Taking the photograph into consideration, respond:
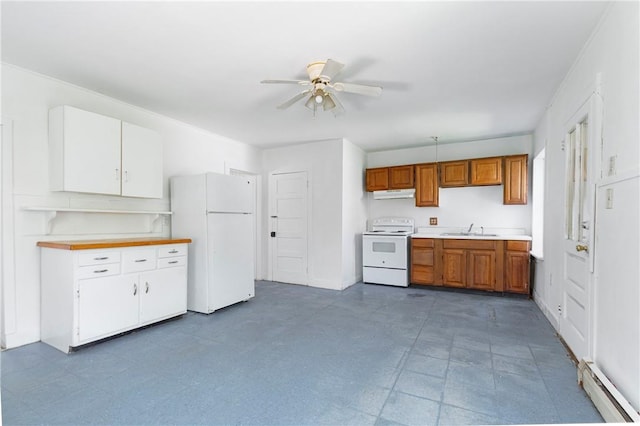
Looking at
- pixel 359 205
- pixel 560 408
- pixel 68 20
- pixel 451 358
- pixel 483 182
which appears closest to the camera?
pixel 560 408

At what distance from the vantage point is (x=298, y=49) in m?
2.44

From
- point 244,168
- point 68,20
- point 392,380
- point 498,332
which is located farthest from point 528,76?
point 244,168

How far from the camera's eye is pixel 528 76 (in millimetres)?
2873

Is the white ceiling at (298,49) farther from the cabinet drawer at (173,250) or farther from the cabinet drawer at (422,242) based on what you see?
the cabinet drawer at (422,242)

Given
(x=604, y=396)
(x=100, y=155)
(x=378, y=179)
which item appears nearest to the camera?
(x=604, y=396)

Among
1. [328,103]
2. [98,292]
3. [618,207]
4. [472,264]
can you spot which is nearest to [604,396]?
[618,207]

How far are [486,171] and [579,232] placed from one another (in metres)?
2.50

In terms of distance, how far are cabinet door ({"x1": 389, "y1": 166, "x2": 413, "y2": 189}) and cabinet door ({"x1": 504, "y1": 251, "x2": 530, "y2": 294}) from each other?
1864 mm

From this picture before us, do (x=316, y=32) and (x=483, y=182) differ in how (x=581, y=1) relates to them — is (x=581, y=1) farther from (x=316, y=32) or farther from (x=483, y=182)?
(x=483, y=182)

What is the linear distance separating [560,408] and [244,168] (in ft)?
16.0

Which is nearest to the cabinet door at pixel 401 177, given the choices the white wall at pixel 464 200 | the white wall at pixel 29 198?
the white wall at pixel 464 200

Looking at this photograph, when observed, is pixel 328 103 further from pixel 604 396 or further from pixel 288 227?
pixel 288 227

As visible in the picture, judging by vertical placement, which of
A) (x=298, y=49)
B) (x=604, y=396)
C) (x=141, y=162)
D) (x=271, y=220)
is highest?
(x=298, y=49)

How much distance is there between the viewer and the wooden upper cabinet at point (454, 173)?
499 centimetres
